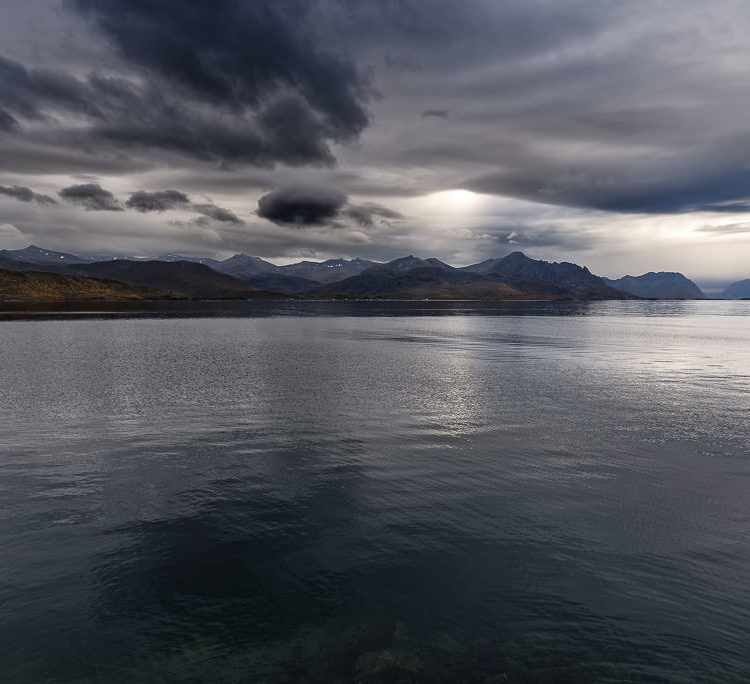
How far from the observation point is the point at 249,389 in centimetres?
5478

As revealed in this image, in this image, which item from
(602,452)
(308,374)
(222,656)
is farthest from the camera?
(308,374)

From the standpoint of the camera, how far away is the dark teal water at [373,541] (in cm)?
1452

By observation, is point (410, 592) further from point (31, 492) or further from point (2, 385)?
point (2, 385)

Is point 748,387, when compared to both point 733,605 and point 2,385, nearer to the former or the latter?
point 733,605

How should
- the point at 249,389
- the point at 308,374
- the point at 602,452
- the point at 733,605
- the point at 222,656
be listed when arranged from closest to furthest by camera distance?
the point at 222,656
the point at 733,605
the point at 602,452
the point at 249,389
the point at 308,374

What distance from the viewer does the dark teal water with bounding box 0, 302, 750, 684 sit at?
14.5 meters

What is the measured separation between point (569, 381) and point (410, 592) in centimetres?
4952

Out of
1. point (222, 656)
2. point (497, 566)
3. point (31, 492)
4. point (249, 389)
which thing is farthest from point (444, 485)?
point (249, 389)

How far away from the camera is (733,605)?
16406 mm

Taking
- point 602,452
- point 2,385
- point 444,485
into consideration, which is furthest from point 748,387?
point 2,385

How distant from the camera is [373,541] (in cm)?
2080

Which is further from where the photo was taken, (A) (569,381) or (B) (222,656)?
(A) (569,381)

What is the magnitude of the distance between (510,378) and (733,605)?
152ft

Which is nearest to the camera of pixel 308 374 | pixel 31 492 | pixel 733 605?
pixel 733 605
